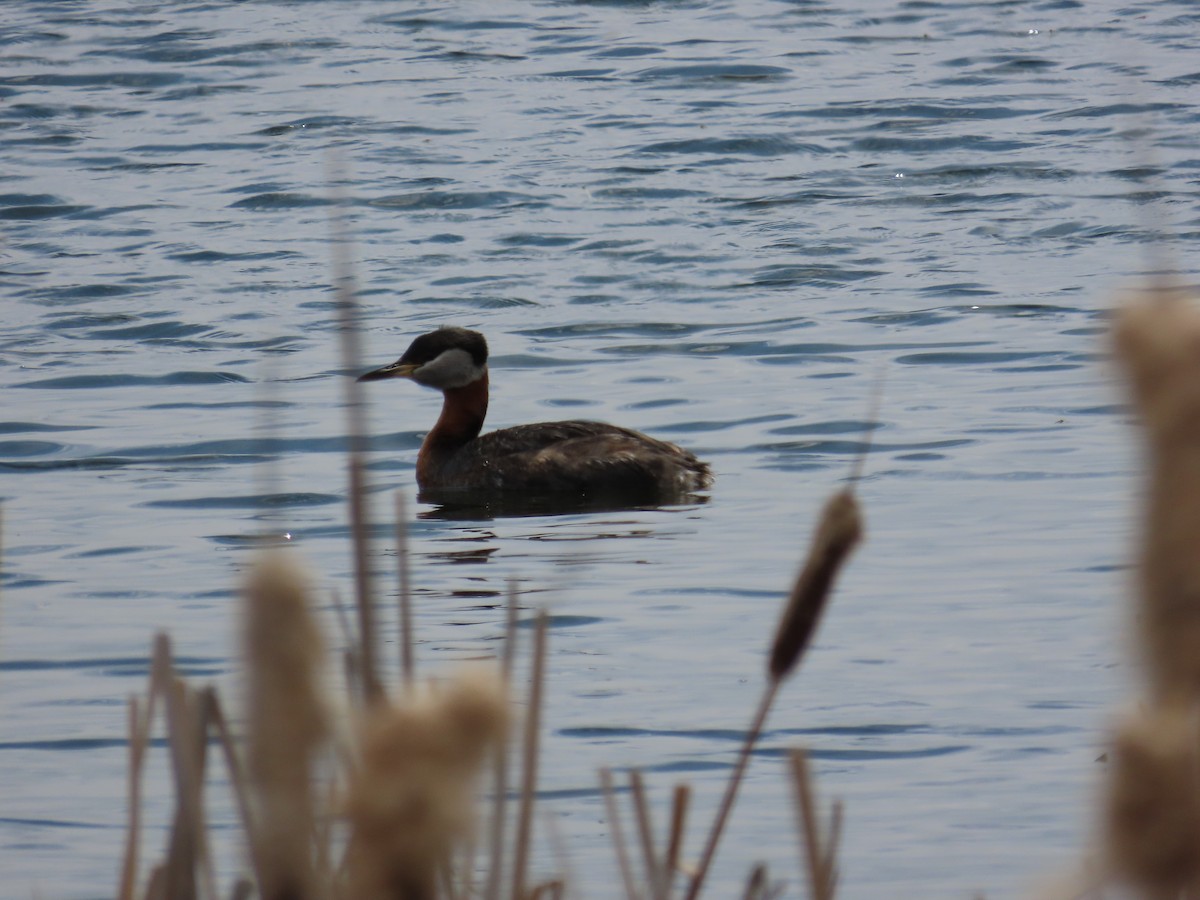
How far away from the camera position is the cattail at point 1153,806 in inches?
Answer: 33.3

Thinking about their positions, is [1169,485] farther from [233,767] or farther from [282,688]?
[233,767]

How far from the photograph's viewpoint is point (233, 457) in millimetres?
9703

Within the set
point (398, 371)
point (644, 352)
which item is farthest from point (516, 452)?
point (644, 352)

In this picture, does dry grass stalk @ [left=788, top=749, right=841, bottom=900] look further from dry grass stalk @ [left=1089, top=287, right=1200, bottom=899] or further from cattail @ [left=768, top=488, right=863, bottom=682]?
dry grass stalk @ [left=1089, top=287, right=1200, bottom=899]

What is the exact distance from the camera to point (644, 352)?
12.0 meters

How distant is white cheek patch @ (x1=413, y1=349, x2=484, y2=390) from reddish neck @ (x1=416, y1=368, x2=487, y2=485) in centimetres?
4

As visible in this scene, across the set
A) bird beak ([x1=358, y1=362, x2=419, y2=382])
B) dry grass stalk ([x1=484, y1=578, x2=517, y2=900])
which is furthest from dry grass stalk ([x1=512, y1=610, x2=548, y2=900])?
bird beak ([x1=358, y1=362, x2=419, y2=382])

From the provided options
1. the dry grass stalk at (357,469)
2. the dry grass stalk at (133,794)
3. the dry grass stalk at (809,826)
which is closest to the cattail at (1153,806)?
the dry grass stalk at (357,469)

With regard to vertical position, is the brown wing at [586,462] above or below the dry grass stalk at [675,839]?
below

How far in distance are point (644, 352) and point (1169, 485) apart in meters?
11.2

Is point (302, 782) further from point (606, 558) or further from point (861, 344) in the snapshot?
point (861, 344)

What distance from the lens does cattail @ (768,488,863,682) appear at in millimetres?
1236

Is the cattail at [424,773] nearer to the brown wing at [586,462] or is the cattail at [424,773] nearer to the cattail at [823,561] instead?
the cattail at [823,561]

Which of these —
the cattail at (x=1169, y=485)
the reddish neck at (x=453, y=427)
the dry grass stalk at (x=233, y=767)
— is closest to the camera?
the cattail at (x=1169, y=485)
